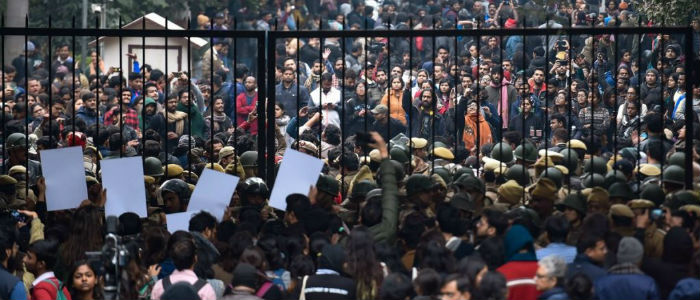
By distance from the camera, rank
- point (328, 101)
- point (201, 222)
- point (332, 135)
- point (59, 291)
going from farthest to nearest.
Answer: point (328, 101), point (332, 135), point (201, 222), point (59, 291)

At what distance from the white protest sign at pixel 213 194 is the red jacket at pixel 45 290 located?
5.81 ft

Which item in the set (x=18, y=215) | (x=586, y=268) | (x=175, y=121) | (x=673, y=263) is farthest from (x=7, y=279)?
(x=175, y=121)

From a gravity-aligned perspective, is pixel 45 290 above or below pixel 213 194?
below

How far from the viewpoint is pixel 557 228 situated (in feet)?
39.9

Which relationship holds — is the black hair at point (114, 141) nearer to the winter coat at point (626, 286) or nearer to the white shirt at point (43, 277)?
the white shirt at point (43, 277)

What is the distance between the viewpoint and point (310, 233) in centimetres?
1274

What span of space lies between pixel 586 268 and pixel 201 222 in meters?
3.04

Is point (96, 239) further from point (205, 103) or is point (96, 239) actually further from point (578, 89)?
point (205, 103)

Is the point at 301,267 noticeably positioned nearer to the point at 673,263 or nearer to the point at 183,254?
the point at 183,254

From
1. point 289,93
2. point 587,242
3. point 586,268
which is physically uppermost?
point 289,93

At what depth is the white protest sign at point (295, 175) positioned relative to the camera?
13367 mm

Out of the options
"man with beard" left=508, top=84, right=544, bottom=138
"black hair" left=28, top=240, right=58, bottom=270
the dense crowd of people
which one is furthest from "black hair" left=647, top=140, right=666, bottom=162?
"man with beard" left=508, top=84, right=544, bottom=138

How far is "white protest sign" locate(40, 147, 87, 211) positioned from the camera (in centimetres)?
1375

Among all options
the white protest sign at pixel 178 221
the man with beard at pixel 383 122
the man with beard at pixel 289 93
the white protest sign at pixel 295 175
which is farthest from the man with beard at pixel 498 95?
the white protest sign at pixel 178 221
